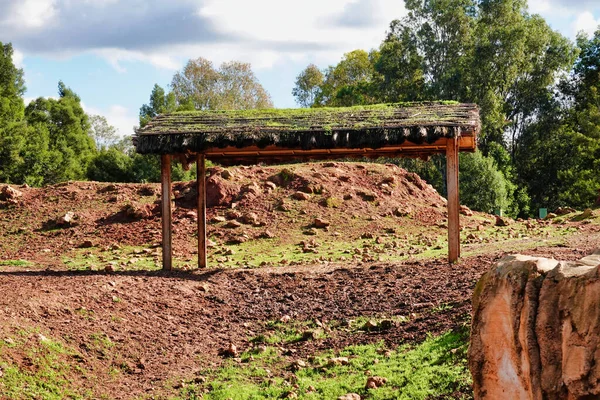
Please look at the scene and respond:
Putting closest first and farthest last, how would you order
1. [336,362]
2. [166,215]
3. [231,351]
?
[336,362] → [231,351] → [166,215]

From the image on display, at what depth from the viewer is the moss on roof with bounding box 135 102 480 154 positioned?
13.2m

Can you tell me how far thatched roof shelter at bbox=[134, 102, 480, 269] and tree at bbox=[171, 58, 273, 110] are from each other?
30.4 m

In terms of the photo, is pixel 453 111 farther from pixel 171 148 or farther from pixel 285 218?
pixel 285 218

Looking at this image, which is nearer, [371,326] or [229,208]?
[371,326]

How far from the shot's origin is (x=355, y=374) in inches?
299

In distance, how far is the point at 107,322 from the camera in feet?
30.1

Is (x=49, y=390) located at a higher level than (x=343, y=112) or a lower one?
lower

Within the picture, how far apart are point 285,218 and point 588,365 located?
52.4 ft

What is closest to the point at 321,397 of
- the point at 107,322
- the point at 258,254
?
the point at 107,322

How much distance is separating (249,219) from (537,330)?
15.4 m

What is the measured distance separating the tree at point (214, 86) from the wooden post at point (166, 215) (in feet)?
102

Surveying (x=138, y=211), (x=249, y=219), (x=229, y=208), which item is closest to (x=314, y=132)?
(x=249, y=219)

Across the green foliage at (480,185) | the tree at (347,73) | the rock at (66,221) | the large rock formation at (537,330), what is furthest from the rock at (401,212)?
the tree at (347,73)

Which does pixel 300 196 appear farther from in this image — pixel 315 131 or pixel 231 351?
pixel 231 351
